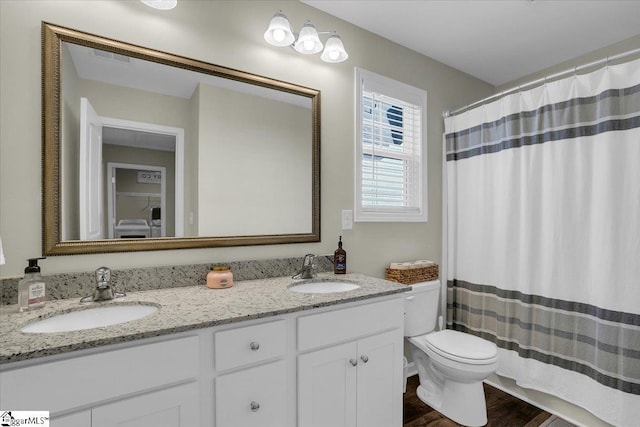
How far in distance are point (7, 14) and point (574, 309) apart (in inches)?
123

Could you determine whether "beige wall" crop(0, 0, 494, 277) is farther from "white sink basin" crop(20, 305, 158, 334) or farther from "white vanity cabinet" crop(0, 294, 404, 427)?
"white vanity cabinet" crop(0, 294, 404, 427)

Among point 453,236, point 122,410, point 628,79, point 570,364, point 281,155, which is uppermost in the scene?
point 628,79

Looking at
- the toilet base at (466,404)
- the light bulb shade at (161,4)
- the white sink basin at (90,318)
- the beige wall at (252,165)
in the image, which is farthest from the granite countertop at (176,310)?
the light bulb shade at (161,4)

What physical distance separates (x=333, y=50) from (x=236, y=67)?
1.84 feet

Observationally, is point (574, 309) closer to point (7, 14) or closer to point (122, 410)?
point (122, 410)

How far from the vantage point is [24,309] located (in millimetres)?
1125

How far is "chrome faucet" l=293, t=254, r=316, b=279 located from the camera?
1782 millimetres

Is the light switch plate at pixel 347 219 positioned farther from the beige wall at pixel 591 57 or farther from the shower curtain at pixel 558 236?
the beige wall at pixel 591 57

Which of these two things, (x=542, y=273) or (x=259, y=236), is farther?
(x=542, y=273)

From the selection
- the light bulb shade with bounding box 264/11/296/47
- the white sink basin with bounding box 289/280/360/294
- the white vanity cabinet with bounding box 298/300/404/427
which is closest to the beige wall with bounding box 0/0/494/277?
the light bulb shade with bounding box 264/11/296/47

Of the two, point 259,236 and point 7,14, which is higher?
point 7,14

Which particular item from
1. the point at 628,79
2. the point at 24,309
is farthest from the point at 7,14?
the point at 628,79

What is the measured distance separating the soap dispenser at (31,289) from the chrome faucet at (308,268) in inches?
43.3

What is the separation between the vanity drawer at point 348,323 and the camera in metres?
1.31
